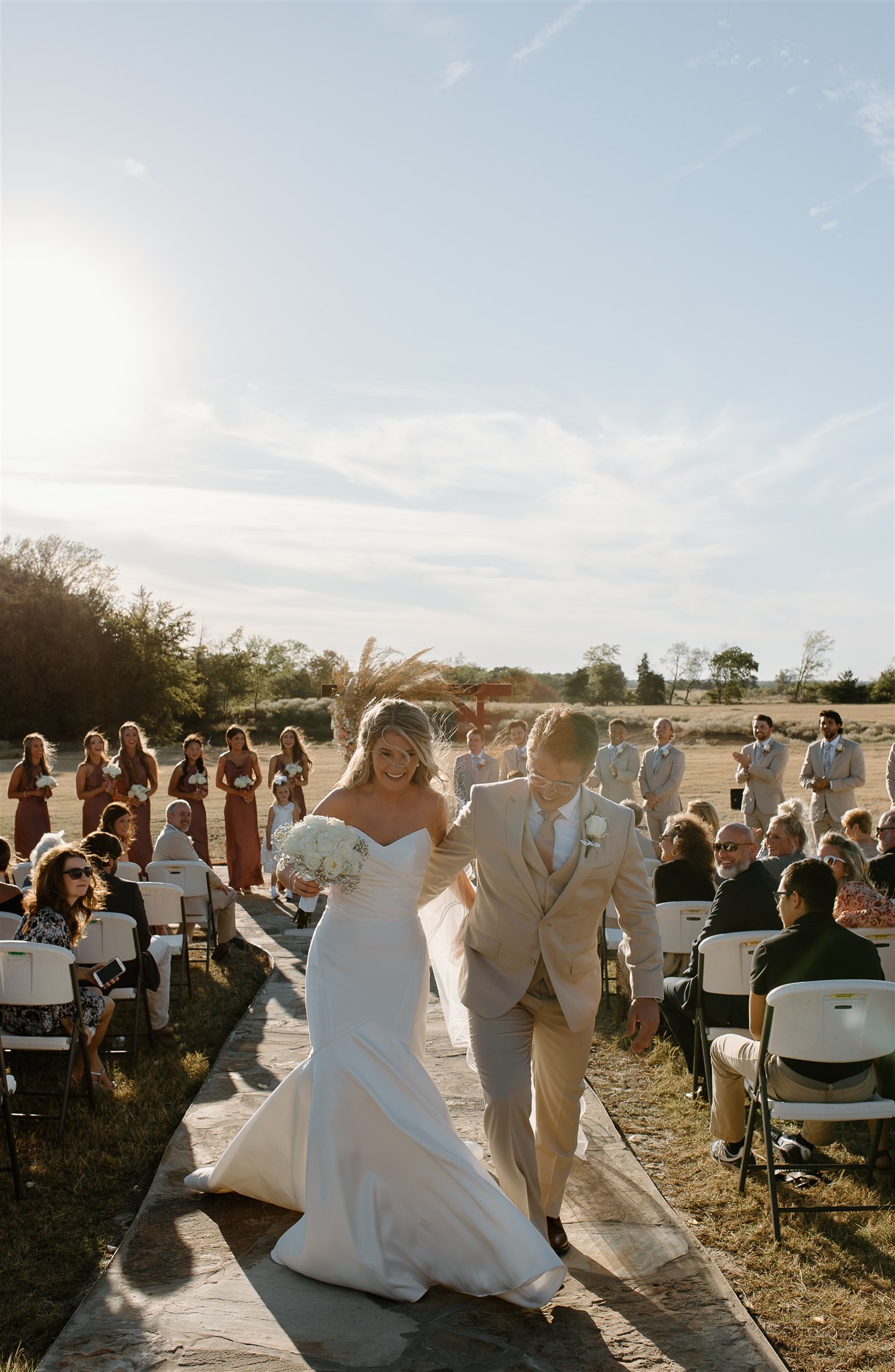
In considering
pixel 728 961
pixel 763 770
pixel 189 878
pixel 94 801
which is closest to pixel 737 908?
pixel 728 961

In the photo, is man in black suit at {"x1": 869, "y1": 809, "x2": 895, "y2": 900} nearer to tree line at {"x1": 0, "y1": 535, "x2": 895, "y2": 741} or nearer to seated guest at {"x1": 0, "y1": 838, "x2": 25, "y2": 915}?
seated guest at {"x1": 0, "y1": 838, "x2": 25, "y2": 915}

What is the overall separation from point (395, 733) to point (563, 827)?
75cm

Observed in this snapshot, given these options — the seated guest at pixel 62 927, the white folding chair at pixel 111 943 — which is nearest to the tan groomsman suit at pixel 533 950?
the seated guest at pixel 62 927

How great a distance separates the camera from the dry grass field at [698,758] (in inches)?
908

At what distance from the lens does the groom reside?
394 centimetres

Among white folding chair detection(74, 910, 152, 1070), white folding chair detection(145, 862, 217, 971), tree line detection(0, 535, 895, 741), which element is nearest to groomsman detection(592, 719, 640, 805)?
white folding chair detection(145, 862, 217, 971)

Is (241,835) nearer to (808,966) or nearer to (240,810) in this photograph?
(240,810)

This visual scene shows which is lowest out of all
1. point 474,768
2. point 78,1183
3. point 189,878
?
point 78,1183

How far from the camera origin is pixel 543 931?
3.94 meters

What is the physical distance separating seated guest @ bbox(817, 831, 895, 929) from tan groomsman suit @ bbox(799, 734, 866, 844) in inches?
199

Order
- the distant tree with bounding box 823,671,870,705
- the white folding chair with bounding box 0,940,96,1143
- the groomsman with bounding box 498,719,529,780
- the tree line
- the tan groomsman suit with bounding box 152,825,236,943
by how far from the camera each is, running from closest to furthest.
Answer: the white folding chair with bounding box 0,940,96,1143 → the tan groomsman suit with bounding box 152,825,236,943 → the groomsman with bounding box 498,719,529,780 → the tree line → the distant tree with bounding box 823,671,870,705

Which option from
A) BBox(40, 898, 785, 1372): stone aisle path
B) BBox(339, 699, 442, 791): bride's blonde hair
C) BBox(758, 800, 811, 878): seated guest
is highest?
BBox(339, 699, 442, 791): bride's blonde hair

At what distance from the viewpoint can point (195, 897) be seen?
930cm

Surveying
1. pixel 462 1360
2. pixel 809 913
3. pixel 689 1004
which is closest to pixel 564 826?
pixel 809 913
